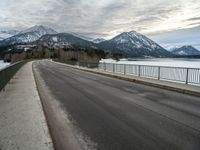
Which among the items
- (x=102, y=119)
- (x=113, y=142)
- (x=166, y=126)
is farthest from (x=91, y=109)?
(x=113, y=142)

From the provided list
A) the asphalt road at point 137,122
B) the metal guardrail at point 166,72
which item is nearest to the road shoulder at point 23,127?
the asphalt road at point 137,122

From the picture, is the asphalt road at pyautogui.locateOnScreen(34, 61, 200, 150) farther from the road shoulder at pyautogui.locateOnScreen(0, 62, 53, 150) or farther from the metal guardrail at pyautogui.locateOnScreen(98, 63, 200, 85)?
the metal guardrail at pyautogui.locateOnScreen(98, 63, 200, 85)

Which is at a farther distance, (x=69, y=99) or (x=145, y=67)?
(x=145, y=67)

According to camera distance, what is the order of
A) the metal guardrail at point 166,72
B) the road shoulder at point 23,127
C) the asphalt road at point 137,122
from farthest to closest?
the metal guardrail at point 166,72 → the asphalt road at point 137,122 → the road shoulder at point 23,127

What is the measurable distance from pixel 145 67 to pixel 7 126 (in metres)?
17.9

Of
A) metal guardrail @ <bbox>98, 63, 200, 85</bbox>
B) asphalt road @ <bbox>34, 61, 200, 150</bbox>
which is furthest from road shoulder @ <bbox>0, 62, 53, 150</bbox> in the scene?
metal guardrail @ <bbox>98, 63, 200, 85</bbox>

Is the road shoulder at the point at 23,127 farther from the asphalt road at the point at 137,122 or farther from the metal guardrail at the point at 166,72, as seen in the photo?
the metal guardrail at the point at 166,72

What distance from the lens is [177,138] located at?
20.7 feet

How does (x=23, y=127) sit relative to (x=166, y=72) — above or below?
below

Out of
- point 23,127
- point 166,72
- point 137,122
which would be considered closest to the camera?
point 23,127

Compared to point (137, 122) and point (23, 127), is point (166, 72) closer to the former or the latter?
point (137, 122)

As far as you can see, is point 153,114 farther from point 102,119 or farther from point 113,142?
point 113,142

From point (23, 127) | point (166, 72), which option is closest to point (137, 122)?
point (23, 127)

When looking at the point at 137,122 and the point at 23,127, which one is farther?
the point at 137,122
